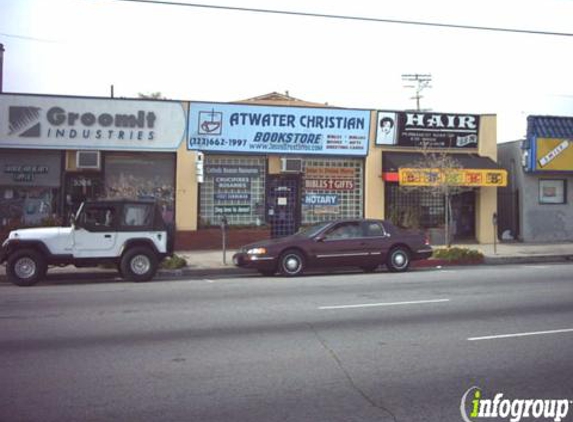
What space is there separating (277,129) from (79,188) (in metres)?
7.23

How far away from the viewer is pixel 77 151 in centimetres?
2027

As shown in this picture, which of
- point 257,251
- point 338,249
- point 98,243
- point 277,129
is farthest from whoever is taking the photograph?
point 277,129

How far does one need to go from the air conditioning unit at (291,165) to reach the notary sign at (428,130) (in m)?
3.32

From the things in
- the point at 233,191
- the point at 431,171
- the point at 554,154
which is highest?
the point at 554,154

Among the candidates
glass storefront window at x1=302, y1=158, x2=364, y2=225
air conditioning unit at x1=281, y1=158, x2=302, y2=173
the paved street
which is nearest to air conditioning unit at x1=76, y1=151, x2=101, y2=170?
air conditioning unit at x1=281, y1=158, x2=302, y2=173

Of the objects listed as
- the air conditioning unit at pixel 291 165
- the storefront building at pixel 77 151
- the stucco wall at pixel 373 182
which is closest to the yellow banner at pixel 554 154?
the stucco wall at pixel 373 182

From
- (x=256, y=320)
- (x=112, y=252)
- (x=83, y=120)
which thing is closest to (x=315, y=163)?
(x=83, y=120)

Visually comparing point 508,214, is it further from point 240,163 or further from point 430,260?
point 240,163

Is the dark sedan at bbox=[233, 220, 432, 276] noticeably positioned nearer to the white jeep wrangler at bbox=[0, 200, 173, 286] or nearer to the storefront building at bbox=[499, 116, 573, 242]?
the white jeep wrangler at bbox=[0, 200, 173, 286]

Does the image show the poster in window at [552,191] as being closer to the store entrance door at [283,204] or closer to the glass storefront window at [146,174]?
the store entrance door at [283,204]

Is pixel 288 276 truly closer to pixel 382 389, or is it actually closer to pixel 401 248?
pixel 401 248

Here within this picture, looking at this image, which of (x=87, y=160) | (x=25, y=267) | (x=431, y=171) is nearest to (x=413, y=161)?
(x=431, y=171)

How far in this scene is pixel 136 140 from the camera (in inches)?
814

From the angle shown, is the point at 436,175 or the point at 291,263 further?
the point at 436,175
